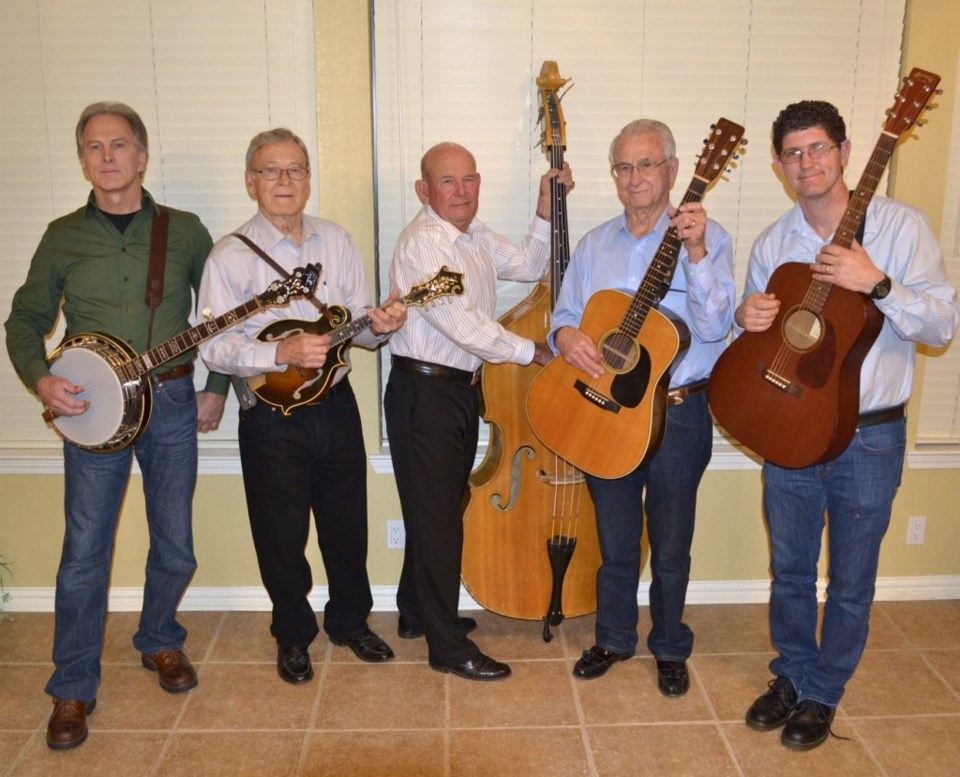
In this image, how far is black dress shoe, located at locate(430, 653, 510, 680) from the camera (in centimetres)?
287

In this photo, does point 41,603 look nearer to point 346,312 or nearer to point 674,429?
point 346,312

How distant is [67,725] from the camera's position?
8.42 ft

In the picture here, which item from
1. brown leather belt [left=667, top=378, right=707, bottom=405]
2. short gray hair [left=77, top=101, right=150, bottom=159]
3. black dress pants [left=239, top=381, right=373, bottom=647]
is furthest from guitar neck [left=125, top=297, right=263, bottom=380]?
brown leather belt [left=667, top=378, right=707, bottom=405]

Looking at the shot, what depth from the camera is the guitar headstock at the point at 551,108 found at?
9.22 ft

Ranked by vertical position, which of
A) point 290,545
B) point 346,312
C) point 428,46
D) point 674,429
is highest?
point 428,46

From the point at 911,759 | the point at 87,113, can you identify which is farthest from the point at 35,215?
the point at 911,759

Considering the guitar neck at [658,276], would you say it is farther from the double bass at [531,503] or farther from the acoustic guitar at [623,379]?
the double bass at [531,503]

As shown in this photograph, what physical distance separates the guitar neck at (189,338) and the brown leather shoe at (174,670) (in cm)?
99

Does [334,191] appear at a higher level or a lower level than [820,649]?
higher

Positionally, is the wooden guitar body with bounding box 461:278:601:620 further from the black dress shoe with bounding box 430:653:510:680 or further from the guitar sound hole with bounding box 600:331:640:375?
the guitar sound hole with bounding box 600:331:640:375

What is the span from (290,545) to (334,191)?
1244 mm

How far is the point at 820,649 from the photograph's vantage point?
257 cm

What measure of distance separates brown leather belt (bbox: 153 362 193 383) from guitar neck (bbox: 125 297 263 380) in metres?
0.13

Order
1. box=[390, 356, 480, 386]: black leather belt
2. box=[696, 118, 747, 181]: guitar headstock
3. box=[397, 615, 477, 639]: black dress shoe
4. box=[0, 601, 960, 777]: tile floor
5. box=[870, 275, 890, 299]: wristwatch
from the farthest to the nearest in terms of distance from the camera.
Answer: box=[397, 615, 477, 639]: black dress shoe < box=[390, 356, 480, 386]: black leather belt < box=[0, 601, 960, 777]: tile floor < box=[696, 118, 747, 181]: guitar headstock < box=[870, 275, 890, 299]: wristwatch
